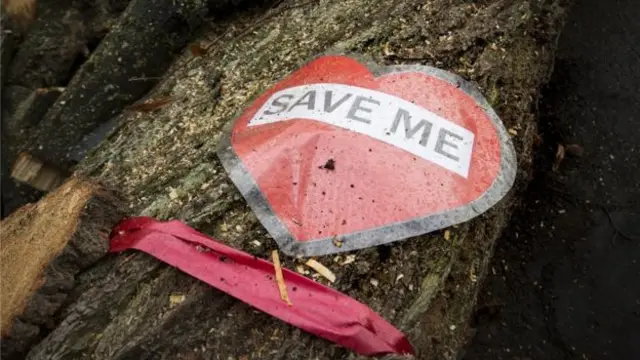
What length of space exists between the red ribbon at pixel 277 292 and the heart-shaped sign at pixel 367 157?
0.38 ft

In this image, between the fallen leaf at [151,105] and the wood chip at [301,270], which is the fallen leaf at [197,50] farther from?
the wood chip at [301,270]

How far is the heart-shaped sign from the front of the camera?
164 centimetres

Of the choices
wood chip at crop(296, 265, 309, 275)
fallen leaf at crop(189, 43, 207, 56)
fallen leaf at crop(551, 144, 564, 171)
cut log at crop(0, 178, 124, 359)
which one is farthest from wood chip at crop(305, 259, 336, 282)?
fallen leaf at crop(551, 144, 564, 171)

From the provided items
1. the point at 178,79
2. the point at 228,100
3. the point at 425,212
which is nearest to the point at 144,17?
the point at 178,79

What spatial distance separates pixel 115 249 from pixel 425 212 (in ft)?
2.86

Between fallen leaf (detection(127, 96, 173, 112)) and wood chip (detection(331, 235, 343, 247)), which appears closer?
wood chip (detection(331, 235, 343, 247))

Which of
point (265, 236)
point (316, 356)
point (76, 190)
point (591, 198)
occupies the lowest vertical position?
point (591, 198)

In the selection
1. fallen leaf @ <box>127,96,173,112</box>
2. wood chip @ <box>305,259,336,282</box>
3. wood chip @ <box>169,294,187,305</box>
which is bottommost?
wood chip @ <box>305,259,336,282</box>

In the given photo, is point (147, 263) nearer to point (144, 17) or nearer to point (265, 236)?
point (265, 236)

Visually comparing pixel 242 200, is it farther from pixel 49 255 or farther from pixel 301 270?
pixel 49 255

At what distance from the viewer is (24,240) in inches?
67.1

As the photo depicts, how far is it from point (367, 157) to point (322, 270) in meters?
0.35

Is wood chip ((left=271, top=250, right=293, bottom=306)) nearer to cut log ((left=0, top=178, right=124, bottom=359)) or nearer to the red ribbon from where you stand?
the red ribbon

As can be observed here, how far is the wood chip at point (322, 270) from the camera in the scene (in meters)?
1.60
